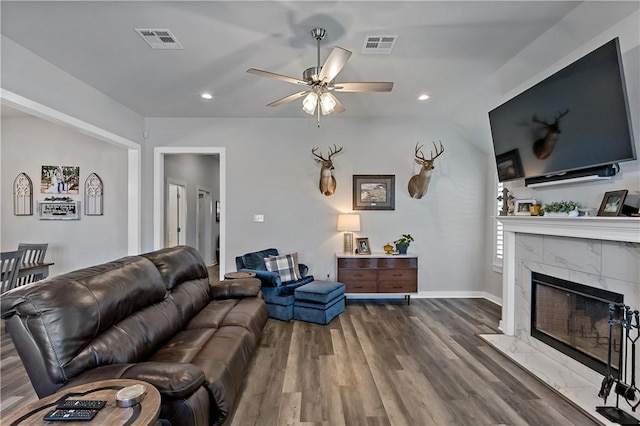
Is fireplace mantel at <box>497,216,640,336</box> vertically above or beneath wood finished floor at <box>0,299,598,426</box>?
above

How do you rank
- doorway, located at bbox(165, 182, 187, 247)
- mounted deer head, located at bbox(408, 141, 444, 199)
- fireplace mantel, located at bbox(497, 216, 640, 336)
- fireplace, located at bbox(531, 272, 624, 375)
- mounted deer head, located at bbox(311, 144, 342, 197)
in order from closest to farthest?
fireplace mantel, located at bbox(497, 216, 640, 336) < fireplace, located at bbox(531, 272, 624, 375) < mounted deer head, located at bbox(408, 141, 444, 199) < mounted deer head, located at bbox(311, 144, 342, 197) < doorway, located at bbox(165, 182, 187, 247)

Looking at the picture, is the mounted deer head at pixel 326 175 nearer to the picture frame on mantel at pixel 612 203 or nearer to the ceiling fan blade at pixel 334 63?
the ceiling fan blade at pixel 334 63

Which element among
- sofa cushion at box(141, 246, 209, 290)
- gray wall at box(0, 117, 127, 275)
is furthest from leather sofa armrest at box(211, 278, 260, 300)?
gray wall at box(0, 117, 127, 275)

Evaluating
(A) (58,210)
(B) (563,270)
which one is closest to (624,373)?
(B) (563,270)

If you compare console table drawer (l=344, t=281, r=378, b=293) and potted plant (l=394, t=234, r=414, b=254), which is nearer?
console table drawer (l=344, t=281, r=378, b=293)

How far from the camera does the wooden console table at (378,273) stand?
4.75m

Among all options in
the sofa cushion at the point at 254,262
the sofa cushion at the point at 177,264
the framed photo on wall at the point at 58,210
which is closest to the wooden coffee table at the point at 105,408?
the sofa cushion at the point at 177,264

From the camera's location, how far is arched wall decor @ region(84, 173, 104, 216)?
16.7ft

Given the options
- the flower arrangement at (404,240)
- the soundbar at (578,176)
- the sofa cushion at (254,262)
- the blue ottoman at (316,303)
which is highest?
the soundbar at (578,176)

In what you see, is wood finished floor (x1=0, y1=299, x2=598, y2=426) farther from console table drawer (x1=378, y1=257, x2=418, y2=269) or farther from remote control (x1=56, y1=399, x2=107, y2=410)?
remote control (x1=56, y1=399, x2=107, y2=410)

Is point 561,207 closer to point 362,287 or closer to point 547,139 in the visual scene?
point 547,139

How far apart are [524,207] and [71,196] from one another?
21.9ft

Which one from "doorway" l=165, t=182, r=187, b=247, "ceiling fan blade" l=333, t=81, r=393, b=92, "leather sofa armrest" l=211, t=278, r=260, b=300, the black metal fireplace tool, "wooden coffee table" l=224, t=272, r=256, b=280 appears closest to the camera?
the black metal fireplace tool

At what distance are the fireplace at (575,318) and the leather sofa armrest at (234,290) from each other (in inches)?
122
